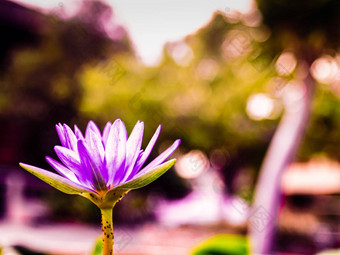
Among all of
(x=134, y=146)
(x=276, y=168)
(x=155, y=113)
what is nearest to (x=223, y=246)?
(x=134, y=146)

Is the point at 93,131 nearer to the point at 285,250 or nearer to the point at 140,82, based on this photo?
the point at 140,82

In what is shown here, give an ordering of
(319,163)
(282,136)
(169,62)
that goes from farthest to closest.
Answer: (319,163), (169,62), (282,136)

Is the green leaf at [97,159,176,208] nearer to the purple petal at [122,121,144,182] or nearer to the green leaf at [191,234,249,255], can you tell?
the purple petal at [122,121,144,182]

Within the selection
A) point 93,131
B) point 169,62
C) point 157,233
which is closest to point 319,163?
point 157,233

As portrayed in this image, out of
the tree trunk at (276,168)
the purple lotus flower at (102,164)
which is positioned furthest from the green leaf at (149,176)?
the tree trunk at (276,168)

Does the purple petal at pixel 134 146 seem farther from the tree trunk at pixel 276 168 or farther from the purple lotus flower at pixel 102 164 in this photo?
the tree trunk at pixel 276 168

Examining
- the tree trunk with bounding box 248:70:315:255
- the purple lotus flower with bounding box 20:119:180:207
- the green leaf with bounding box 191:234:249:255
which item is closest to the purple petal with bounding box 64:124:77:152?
the purple lotus flower with bounding box 20:119:180:207
